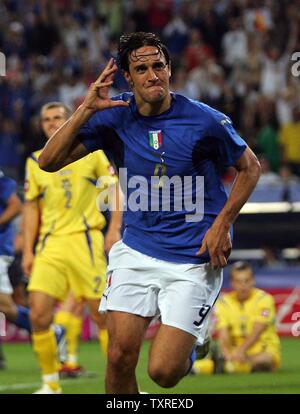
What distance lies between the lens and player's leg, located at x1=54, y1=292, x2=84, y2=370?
1132 centimetres

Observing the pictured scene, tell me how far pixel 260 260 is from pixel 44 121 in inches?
254

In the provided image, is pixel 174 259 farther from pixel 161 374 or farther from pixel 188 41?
pixel 188 41

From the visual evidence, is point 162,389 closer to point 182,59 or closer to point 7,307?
point 7,307

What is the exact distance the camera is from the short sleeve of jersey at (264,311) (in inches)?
458

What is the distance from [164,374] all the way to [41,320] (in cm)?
288

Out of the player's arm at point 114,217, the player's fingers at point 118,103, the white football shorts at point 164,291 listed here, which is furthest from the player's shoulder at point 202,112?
the player's arm at point 114,217

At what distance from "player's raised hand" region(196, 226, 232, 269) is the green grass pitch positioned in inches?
109

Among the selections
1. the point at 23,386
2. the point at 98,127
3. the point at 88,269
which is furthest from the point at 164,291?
the point at 23,386

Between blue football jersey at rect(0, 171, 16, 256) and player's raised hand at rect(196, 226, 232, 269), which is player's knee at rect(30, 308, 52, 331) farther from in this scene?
player's raised hand at rect(196, 226, 232, 269)

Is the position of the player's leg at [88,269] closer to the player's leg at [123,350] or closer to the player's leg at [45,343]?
the player's leg at [45,343]

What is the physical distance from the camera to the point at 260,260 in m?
15.9

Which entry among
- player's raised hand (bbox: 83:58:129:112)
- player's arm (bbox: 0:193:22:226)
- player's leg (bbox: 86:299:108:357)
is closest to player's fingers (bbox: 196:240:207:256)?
player's raised hand (bbox: 83:58:129:112)

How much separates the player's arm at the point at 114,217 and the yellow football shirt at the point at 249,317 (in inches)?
96.7

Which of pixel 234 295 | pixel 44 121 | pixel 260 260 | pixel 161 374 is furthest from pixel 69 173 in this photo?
pixel 260 260
